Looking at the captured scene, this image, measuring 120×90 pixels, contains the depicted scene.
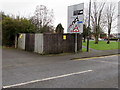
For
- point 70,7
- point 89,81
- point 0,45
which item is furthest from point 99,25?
point 89,81

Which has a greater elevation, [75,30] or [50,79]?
[75,30]

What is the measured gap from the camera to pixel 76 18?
14.7 meters

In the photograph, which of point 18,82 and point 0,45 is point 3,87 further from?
point 0,45

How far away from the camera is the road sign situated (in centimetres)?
1445

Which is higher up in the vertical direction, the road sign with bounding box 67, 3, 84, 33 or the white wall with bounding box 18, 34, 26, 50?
the road sign with bounding box 67, 3, 84, 33

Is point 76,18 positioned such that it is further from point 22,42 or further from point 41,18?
point 41,18

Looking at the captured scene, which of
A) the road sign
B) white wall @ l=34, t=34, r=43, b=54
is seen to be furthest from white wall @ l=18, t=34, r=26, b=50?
the road sign

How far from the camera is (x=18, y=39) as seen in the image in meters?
18.4

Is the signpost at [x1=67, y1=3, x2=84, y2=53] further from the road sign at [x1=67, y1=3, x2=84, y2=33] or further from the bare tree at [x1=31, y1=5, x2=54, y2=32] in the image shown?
the bare tree at [x1=31, y1=5, x2=54, y2=32]

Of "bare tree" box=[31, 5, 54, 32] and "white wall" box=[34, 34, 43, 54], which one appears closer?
"white wall" box=[34, 34, 43, 54]

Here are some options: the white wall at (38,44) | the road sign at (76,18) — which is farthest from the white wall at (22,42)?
the road sign at (76,18)

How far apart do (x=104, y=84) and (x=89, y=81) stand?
0.58m

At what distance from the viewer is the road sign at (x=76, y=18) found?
14445mm

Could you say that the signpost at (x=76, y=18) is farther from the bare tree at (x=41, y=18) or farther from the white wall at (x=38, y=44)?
the bare tree at (x=41, y=18)
